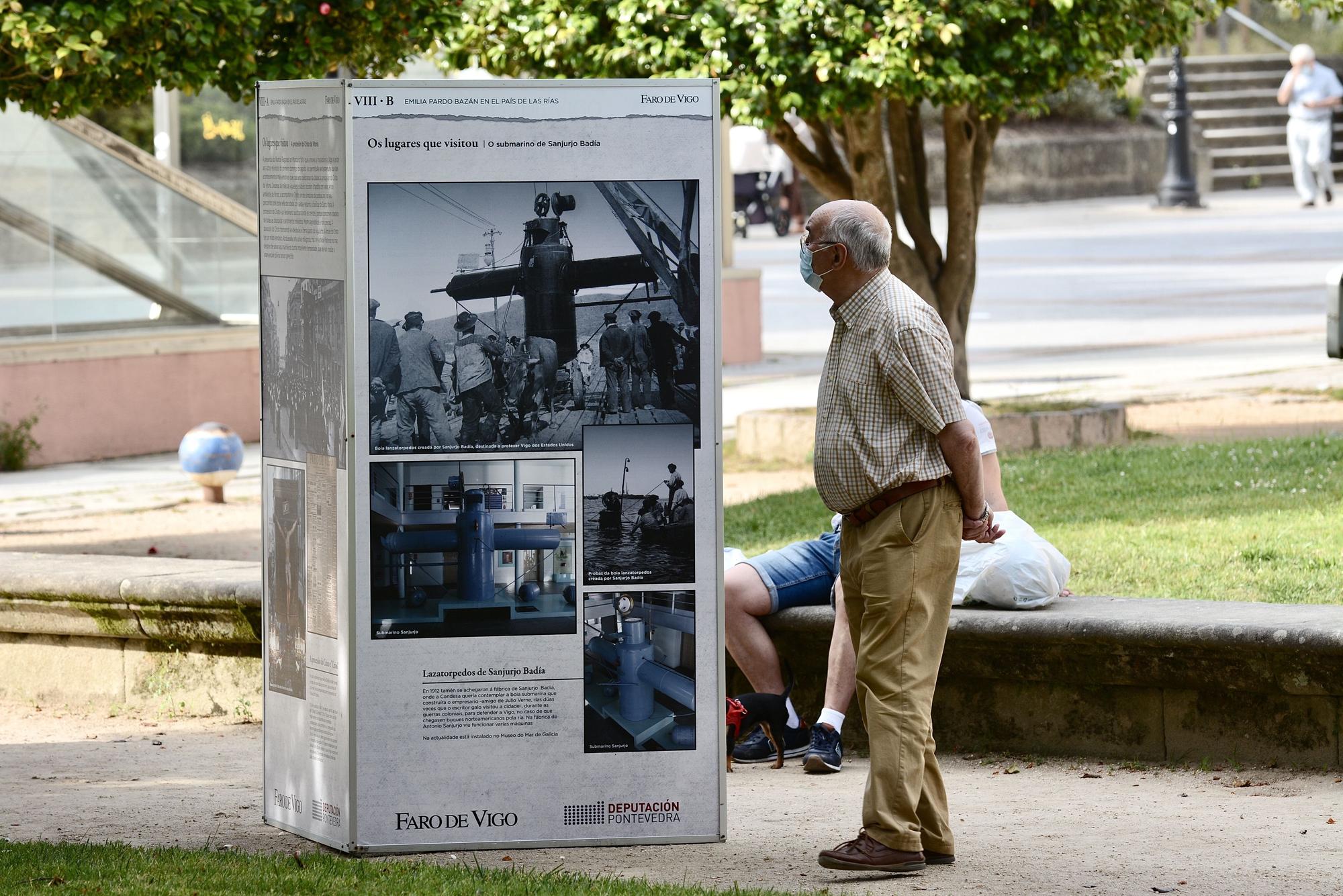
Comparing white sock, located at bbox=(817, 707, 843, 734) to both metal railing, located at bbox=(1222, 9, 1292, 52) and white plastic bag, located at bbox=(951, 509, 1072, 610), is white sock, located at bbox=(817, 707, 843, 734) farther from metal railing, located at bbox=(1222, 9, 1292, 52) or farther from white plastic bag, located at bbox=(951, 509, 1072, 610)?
metal railing, located at bbox=(1222, 9, 1292, 52)

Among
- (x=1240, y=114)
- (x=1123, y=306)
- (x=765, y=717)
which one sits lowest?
(x=765, y=717)

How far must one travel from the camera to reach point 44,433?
13.0 meters

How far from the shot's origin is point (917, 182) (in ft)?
39.9

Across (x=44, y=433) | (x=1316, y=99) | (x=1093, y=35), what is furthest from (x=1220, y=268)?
(x=44, y=433)

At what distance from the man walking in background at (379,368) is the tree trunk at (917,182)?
727cm

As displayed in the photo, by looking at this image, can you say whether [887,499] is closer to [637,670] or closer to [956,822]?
[637,670]

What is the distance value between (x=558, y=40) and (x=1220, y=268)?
42.4 ft

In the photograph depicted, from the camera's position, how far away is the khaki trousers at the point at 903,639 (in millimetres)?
4672

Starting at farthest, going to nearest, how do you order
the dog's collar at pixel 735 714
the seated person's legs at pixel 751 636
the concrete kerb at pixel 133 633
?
the concrete kerb at pixel 133 633, the seated person's legs at pixel 751 636, the dog's collar at pixel 735 714

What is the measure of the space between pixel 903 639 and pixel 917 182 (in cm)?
784

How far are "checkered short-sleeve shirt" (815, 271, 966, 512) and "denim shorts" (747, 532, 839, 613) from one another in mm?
1567

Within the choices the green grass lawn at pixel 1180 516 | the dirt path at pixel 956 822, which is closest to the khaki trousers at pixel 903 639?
the dirt path at pixel 956 822

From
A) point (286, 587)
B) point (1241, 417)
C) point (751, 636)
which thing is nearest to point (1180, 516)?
point (751, 636)

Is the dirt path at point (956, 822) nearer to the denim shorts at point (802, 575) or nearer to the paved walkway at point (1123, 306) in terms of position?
the denim shorts at point (802, 575)
